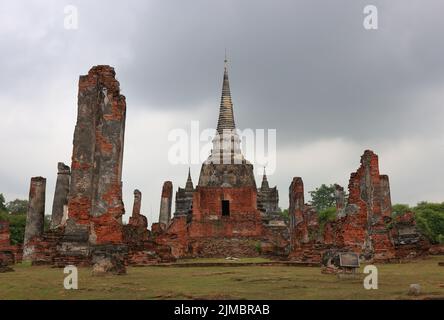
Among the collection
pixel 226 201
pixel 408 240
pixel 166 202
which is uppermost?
pixel 226 201

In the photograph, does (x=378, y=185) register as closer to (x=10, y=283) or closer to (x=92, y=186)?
(x=92, y=186)

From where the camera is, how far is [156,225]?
25.6 metres

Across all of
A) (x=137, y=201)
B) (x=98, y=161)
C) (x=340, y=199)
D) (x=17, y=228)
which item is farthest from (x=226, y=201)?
(x=98, y=161)

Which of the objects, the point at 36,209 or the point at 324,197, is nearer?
the point at 36,209

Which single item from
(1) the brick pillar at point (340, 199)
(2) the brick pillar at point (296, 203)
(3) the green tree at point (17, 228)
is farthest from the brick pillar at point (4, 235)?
(3) the green tree at point (17, 228)

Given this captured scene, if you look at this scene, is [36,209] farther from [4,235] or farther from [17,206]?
[17,206]

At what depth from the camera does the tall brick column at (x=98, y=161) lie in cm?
1116

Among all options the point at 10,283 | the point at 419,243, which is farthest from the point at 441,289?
the point at 419,243

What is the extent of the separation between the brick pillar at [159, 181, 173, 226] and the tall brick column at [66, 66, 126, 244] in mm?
21745

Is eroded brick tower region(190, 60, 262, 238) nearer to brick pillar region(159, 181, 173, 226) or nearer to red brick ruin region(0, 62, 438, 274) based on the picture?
red brick ruin region(0, 62, 438, 274)

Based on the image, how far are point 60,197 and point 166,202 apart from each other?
17.3 m

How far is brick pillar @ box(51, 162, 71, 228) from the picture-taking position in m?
18.2

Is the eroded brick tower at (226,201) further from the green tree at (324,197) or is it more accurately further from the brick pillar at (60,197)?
the green tree at (324,197)
